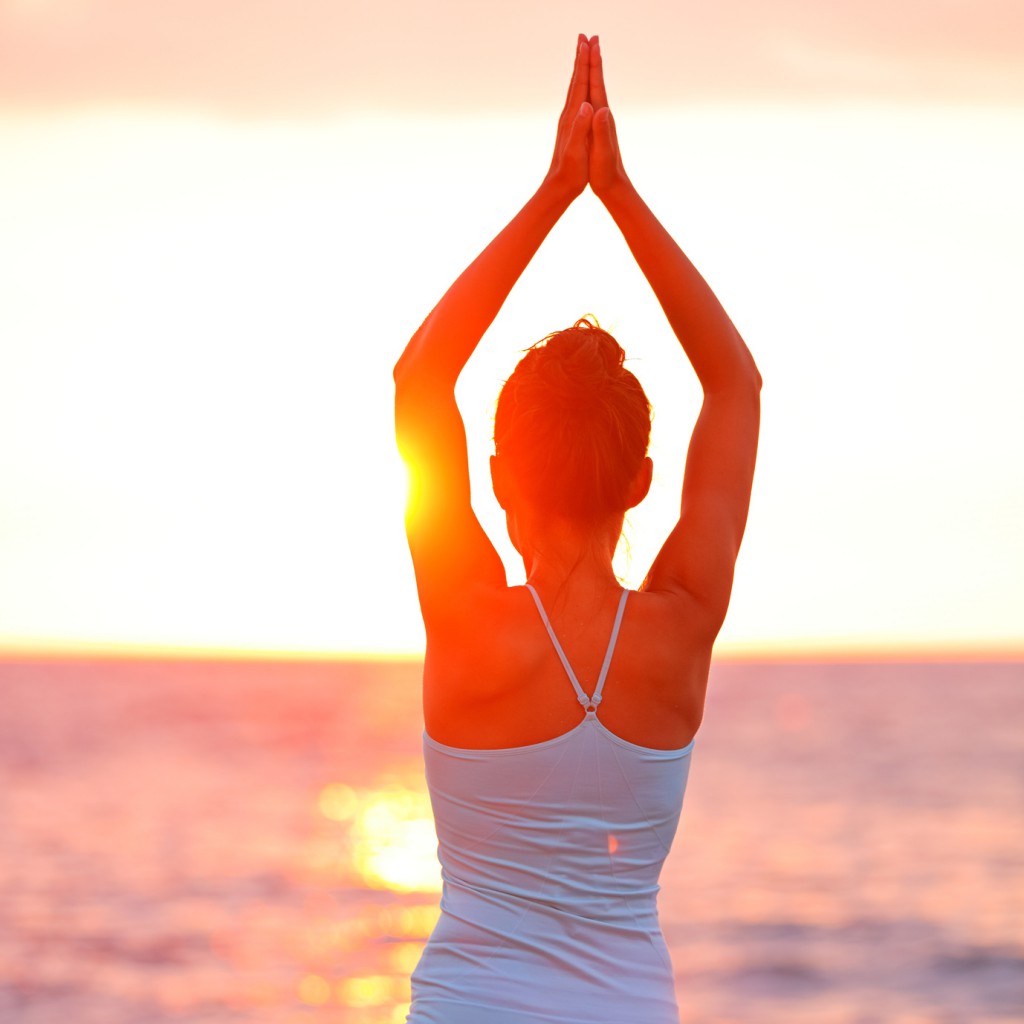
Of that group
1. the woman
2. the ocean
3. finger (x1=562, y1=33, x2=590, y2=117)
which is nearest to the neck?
the woman

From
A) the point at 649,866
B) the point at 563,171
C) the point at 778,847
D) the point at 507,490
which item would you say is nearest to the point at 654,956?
the point at 649,866

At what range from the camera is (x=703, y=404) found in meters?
2.40

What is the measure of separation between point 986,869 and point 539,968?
63.9 feet

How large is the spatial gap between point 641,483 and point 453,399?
32cm

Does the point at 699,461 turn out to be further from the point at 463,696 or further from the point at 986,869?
the point at 986,869

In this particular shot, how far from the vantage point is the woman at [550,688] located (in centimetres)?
210

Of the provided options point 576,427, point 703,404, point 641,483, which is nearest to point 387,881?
point 703,404

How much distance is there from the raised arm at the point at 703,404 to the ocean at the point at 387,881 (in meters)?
11.8

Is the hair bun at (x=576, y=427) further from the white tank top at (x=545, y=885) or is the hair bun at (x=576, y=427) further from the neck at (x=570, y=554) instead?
the white tank top at (x=545, y=885)

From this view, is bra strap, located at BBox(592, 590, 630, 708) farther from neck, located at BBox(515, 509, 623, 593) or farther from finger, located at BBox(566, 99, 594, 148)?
finger, located at BBox(566, 99, 594, 148)

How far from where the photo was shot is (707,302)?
2.42 m

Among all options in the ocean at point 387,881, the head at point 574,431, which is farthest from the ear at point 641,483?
the ocean at point 387,881

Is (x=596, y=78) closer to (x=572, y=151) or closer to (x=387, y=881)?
(x=572, y=151)

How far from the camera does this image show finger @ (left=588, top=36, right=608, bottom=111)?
2539 mm
